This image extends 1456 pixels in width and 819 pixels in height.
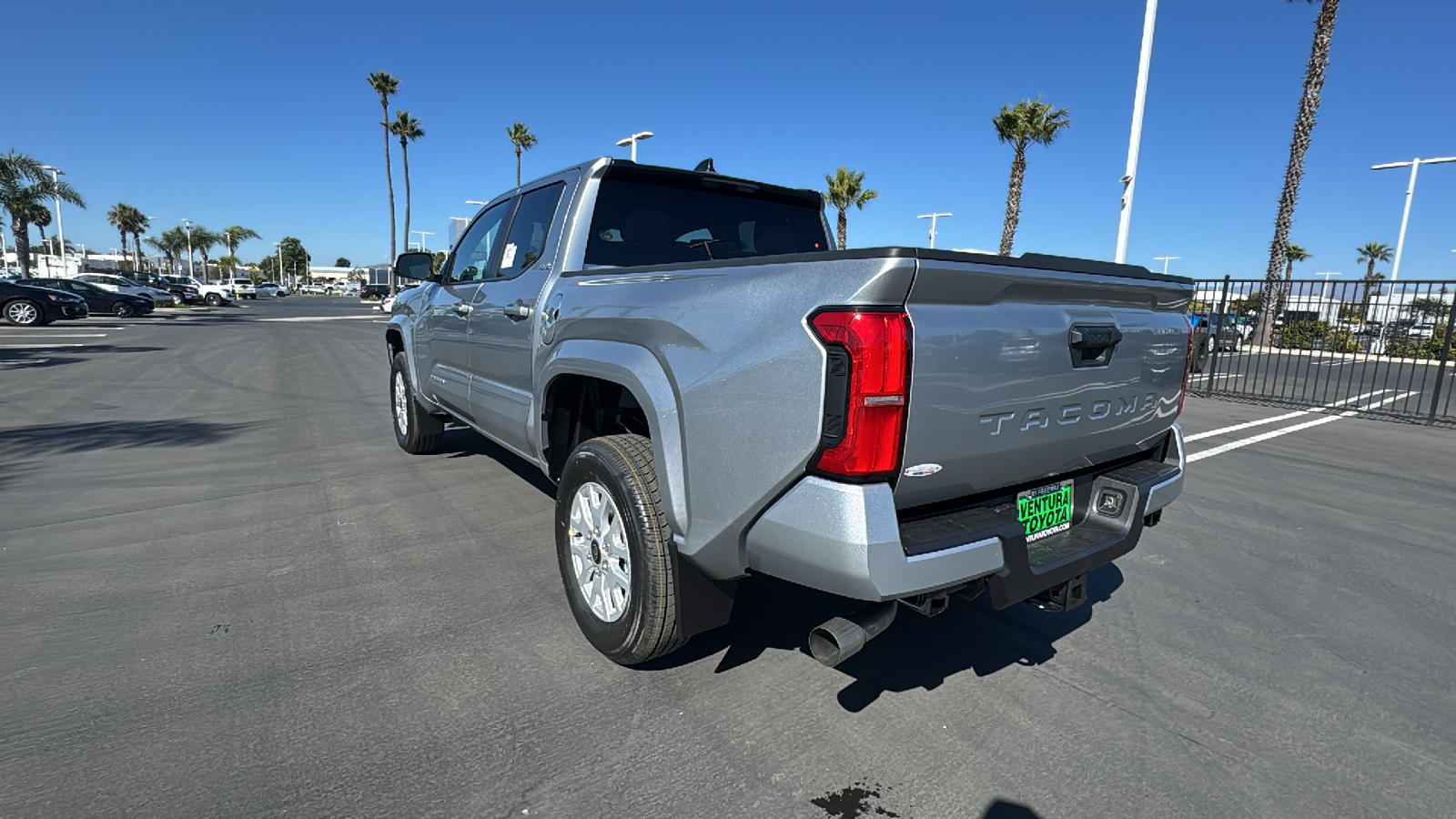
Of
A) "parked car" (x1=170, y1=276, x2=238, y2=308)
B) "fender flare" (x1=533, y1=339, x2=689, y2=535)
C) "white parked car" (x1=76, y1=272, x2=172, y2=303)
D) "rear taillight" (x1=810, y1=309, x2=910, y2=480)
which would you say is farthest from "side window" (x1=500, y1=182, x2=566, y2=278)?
"parked car" (x1=170, y1=276, x2=238, y2=308)

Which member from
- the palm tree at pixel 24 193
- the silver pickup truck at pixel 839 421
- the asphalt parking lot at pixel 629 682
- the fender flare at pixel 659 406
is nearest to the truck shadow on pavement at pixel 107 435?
the asphalt parking lot at pixel 629 682

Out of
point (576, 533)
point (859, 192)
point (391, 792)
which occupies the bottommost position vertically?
point (391, 792)

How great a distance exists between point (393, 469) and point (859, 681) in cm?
431

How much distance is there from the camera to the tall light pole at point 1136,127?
11.0m

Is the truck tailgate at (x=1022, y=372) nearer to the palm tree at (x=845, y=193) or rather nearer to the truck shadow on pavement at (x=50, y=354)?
the truck shadow on pavement at (x=50, y=354)

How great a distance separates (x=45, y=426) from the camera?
6824 millimetres

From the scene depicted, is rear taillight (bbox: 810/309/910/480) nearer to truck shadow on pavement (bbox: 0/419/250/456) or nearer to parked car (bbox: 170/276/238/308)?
truck shadow on pavement (bbox: 0/419/250/456)

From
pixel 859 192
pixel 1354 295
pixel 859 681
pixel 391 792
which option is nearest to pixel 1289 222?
pixel 1354 295

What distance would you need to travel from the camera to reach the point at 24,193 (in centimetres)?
3150

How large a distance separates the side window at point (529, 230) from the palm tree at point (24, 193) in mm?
39592

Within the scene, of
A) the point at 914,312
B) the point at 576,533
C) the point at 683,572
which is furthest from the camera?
the point at 576,533

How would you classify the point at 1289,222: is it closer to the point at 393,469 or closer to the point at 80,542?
the point at 393,469

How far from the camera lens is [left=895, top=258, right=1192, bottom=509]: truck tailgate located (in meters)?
1.94

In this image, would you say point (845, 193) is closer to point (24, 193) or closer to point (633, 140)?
point (633, 140)
